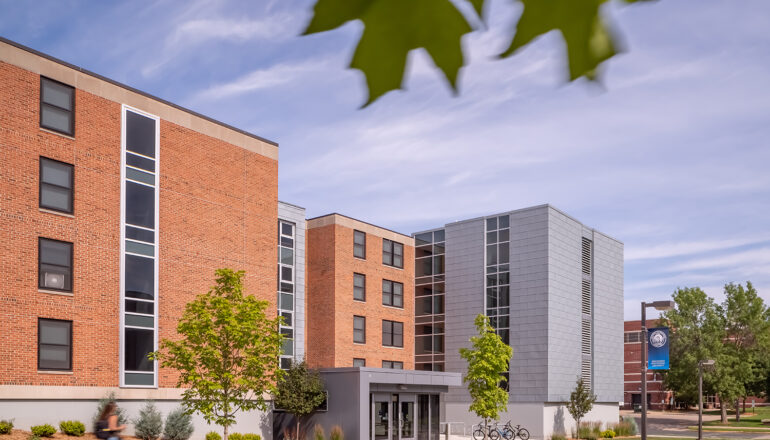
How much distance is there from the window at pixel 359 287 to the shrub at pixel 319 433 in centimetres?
1111

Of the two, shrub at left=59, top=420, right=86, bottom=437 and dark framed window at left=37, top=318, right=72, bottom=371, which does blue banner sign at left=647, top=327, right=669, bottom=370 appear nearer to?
shrub at left=59, top=420, right=86, bottom=437

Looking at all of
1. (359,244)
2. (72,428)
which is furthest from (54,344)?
(359,244)

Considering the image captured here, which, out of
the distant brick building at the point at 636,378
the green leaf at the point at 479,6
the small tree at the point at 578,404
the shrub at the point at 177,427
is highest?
the green leaf at the point at 479,6

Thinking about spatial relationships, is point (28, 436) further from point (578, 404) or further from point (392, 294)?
point (578, 404)

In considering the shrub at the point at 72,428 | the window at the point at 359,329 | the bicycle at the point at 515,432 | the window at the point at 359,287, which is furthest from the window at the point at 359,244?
the shrub at the point at 72,428

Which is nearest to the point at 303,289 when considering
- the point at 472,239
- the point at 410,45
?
the point at 472,239

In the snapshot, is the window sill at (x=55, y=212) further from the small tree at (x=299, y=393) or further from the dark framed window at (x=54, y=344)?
the small tree at (x=299, y=393)

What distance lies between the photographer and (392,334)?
162 feet

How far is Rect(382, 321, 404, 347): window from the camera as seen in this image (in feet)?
159

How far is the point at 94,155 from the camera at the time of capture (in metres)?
27.6

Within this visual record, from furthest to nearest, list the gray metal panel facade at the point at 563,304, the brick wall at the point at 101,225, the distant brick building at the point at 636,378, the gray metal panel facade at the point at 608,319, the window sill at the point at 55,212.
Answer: the distant brick building at the point at 636,378 < the gray metal panel facade at the point at 608,319 < the gray metal panel facade at the point at 563,304 < the window sill at the point at 55,212 < the brick wall at the point at 101,225

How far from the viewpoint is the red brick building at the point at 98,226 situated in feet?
81.9

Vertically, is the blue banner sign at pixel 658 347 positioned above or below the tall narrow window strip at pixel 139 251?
below

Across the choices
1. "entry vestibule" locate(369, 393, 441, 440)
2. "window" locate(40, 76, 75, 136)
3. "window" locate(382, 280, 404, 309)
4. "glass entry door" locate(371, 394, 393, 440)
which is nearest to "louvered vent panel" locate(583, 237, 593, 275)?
"window" locate(382, 280, 404, 309)
